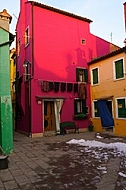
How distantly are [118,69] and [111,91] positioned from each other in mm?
1560

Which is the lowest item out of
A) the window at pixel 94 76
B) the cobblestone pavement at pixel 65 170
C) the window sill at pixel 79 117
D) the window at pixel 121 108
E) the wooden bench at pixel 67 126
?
the cobblestone pavement at pixel 65 170

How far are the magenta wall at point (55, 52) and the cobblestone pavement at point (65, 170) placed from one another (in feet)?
18.6

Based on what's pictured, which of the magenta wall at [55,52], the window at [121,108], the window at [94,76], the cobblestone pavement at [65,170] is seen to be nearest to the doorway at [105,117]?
the window at [121,108]

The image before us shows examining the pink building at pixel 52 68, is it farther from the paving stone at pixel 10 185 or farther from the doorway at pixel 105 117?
the paving stone at pixel 10 185

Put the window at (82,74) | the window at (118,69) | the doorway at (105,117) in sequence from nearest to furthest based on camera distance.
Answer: the doorway at (105,117) < the window at (118,69) < the window at (82,74)

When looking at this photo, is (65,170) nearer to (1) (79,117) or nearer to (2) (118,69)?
(2) (118,69)

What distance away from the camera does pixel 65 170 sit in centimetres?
580

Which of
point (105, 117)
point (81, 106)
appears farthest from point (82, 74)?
point (105, 117)

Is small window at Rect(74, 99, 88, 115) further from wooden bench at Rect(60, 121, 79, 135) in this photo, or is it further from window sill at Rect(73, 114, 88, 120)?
wooden bench at Rect(60, 121, 79, 135)

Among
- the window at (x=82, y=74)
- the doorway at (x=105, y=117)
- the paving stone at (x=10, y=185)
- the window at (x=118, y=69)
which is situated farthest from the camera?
the window at (x=82, y=74)

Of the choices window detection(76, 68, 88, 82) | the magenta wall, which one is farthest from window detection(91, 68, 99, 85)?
the magenta wall

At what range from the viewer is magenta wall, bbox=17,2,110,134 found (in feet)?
44.0

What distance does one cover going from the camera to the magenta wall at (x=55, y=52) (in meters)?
13.4

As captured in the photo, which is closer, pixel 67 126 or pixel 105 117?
pixel 105 117
